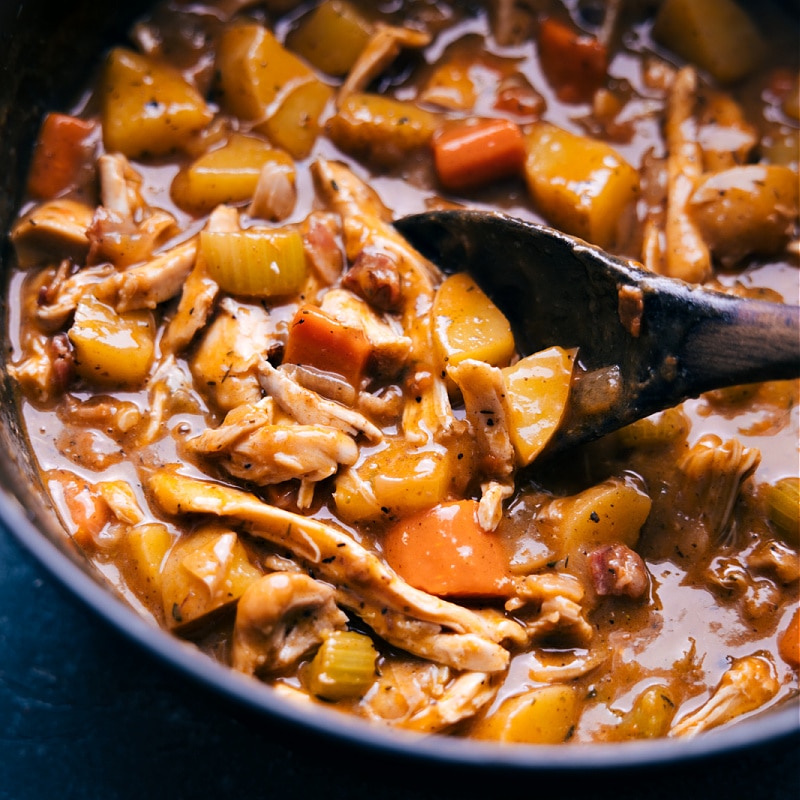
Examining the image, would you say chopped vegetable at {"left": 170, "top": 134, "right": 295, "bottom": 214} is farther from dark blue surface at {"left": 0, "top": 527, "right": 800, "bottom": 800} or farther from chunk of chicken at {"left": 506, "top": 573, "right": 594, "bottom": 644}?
chunk of chicken at {"left": 506, "top": 573, "right": 594, "bottom": 644}

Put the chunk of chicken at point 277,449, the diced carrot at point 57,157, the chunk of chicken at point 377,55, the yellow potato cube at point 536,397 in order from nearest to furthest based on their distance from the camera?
the chunk of chicken at point 277,449 < the yellow potato cube at point 536,397 < the diced carrot at point 57,157 < the chunk of chicken at point 377,55

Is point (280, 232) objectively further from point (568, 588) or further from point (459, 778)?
point (459, 778)

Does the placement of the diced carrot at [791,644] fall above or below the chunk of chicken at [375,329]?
below

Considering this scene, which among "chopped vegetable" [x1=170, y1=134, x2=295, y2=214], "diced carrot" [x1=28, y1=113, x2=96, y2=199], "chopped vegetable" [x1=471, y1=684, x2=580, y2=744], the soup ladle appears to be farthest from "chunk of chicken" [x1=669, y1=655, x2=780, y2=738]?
"diced carrot" [x1=28, y1=113, x2=96, y2=199]

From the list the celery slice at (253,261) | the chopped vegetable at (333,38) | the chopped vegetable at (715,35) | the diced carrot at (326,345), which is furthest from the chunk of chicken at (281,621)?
the chopped vegetable at (715,35)

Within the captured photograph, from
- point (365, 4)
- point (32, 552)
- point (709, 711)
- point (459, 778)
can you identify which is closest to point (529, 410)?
point (709, 711)

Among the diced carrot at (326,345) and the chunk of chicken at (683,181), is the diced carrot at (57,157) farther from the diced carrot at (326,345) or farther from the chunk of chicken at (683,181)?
the chunk of chicken at (683,181)

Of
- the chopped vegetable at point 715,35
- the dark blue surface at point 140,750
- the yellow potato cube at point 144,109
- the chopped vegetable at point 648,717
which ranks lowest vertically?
the dark blue surface at point 140,750

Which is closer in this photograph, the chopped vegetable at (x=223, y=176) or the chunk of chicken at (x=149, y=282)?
the chunk of chicken at (x=149, y=282)
